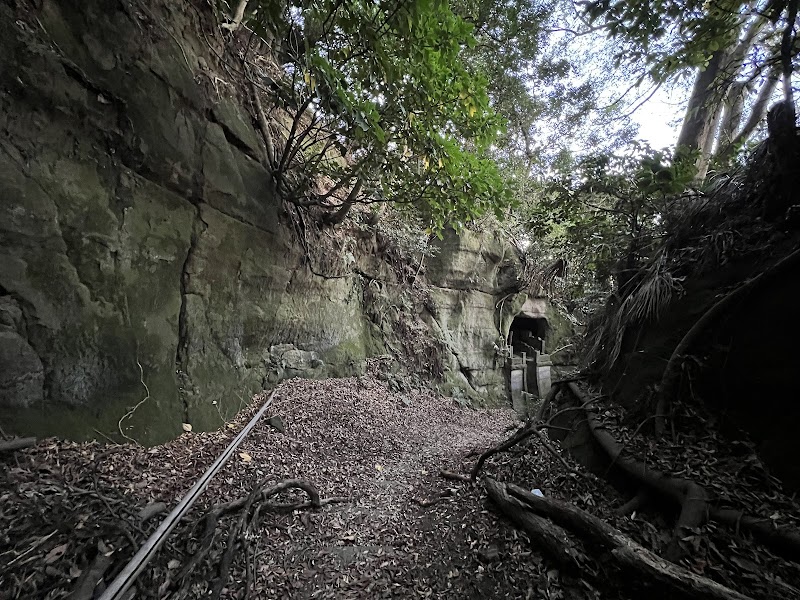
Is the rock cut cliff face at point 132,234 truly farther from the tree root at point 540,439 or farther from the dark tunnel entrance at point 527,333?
the dark tunnel entrance at point 527,333

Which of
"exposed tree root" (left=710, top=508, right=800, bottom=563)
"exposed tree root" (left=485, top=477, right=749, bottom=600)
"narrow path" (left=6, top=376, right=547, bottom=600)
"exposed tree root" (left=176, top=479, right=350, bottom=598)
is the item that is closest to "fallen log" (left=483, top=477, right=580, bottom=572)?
"exposed tree root" (left=485, top=477, right=749, bottom=600)

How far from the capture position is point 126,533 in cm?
229

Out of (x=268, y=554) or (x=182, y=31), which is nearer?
(x=268, y=554)

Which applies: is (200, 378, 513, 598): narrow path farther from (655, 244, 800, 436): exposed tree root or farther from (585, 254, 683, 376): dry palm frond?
(585, 254, 683, 376): dry palm frond

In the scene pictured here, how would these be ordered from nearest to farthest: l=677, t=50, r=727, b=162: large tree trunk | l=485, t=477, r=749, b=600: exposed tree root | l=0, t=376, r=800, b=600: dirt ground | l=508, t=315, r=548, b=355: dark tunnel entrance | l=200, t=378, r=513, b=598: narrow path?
l=485, t=477, r=749, b=600: exposed tree root < l=0, t=376, r=800, b=600: dirt ground < l=200, t=378, r=513, b=598: narrow path < l=677, t=50, r=727, b=162: large tree trunk < l=508, t=315, r=548, b=355: dark tunnel entrance

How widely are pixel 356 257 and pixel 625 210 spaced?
5224 millimetres

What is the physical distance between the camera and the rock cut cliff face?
2.87m

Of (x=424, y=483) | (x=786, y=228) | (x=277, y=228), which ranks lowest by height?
(x=424, y=483)

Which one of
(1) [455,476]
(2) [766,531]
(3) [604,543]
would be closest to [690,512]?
(2) [766,531]

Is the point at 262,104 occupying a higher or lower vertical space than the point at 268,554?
higher

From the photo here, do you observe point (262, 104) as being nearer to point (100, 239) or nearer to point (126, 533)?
point (100, 239)

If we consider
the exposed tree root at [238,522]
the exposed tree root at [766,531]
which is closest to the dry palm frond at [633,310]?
the exposed tree root at [766,531]

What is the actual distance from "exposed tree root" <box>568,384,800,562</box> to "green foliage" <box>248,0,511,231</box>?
11.9 feet

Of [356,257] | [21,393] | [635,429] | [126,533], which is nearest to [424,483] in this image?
[635,429]
